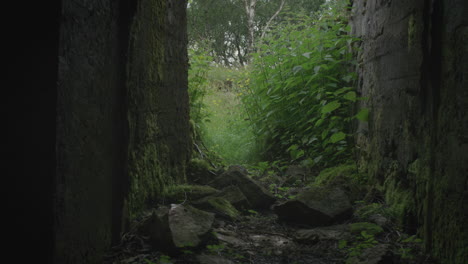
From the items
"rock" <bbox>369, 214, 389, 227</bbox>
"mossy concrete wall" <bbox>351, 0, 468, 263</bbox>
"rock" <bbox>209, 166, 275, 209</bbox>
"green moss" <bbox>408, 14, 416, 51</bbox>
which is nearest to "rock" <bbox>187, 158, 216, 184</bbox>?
"rock" <bbox>209, 166, 275, 209</bbox>

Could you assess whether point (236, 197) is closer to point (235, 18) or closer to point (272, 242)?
point (272, 242)

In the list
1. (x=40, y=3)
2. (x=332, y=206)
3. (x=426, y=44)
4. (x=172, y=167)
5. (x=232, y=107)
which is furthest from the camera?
(x=232, y=107)

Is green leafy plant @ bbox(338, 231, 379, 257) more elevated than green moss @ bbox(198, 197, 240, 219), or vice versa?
green moss @ bbox(198, 197, 240, 219)

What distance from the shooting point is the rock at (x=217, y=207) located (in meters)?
2.92

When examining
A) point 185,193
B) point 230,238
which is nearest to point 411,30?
point 230,238

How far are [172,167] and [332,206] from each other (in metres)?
1.41

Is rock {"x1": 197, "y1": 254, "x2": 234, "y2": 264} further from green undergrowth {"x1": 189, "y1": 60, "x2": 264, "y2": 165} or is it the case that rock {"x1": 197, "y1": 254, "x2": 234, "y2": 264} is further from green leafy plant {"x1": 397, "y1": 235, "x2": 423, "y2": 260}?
green undergrowth {"x1": 189, "y1": 60, "x2": 264, "y2": 165}

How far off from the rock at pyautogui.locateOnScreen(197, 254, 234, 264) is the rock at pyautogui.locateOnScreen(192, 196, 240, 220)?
2.65 ft

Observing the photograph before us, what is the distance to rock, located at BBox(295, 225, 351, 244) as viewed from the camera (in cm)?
245

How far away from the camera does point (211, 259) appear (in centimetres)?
206

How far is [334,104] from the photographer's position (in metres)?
3.49

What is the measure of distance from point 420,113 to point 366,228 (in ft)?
2.77

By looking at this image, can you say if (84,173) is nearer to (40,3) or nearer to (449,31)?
(40,3)

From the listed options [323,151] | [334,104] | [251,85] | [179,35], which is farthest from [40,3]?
[251,85]
